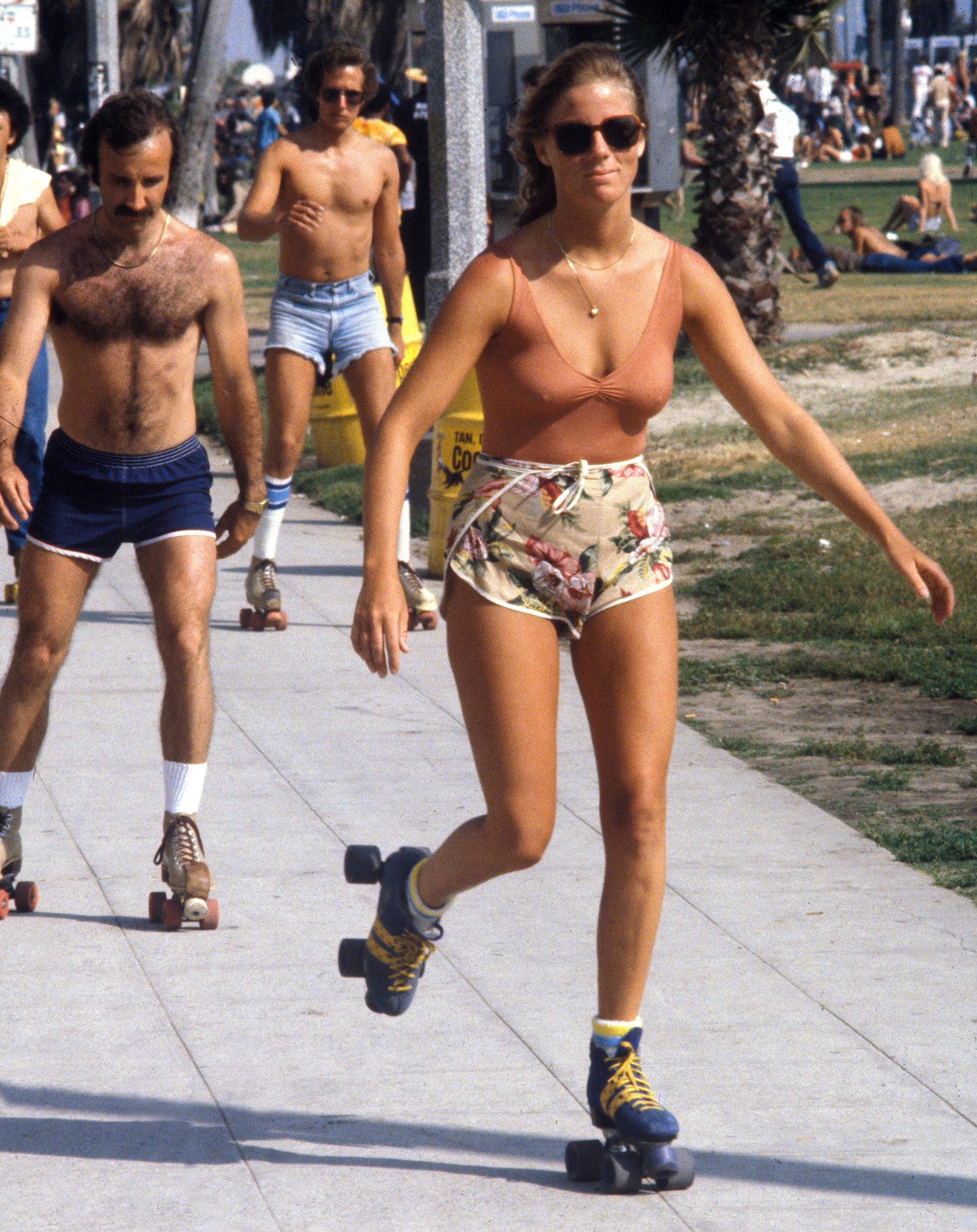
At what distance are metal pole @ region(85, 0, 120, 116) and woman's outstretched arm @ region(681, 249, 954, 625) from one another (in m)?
14.9

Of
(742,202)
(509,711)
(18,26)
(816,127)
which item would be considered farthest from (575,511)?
(816,127)

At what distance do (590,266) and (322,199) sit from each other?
14.8ft

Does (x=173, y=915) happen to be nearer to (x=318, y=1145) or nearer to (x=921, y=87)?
(x=318, y=1145)

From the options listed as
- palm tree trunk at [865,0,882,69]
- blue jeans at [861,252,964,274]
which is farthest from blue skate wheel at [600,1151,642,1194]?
palm tree trunk at [865,0,882,69]

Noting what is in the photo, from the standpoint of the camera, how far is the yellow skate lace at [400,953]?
11.8 ft

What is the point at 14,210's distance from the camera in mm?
6703

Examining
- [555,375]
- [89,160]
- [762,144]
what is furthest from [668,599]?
[762,144]

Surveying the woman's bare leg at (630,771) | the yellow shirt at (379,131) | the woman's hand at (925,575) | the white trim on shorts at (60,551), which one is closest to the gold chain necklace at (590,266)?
the woman's bare leg at (630,771)

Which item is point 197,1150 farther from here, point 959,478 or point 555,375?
point 959,478

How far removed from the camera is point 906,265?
2155 centimetres

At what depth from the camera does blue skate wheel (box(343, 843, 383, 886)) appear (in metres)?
3.68

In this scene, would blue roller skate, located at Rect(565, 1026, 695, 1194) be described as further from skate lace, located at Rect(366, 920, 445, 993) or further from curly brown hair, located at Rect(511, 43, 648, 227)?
curly brown hair, located at Rect(511, 43, 648, 227)

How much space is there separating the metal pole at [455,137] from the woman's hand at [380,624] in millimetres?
6593

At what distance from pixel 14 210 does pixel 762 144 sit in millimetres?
9320
